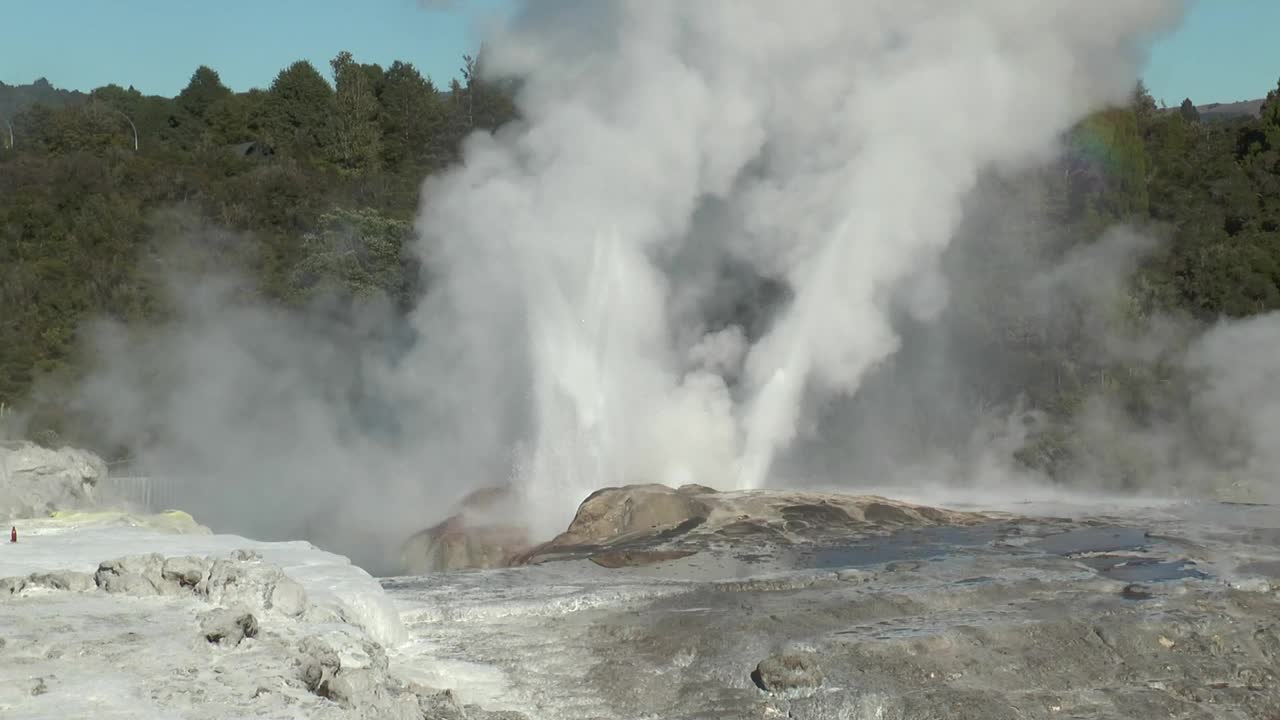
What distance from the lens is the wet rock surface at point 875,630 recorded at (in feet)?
23.9

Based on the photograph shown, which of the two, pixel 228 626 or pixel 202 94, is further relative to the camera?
pixel 202 94

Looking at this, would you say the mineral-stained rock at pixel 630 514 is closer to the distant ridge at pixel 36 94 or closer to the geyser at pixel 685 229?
the geyser at pixel 685 229

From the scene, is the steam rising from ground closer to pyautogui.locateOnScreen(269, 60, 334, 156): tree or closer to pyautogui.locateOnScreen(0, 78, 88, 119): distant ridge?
pyautogui.locateOnScreen(269, 60, 334, 156): tree

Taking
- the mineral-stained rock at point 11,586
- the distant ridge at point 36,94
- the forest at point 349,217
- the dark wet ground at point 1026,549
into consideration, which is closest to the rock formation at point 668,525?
the dark wet ground at point 1026,549

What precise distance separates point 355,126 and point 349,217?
13462 millimetres

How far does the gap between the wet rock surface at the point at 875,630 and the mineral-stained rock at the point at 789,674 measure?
0.03ft

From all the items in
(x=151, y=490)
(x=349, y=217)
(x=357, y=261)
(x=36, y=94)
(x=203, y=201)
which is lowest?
(x=151, y=490)

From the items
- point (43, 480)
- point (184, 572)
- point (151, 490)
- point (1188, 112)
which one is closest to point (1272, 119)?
point (1188, 112)

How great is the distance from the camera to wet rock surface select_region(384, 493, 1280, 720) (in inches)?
286

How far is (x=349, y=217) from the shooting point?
98.4 ft

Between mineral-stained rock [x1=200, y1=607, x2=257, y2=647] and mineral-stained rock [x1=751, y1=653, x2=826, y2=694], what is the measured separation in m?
2.56

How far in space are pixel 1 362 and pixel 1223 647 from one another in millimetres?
23922

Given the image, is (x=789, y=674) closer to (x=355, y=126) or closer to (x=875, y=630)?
(x=875, y=630)

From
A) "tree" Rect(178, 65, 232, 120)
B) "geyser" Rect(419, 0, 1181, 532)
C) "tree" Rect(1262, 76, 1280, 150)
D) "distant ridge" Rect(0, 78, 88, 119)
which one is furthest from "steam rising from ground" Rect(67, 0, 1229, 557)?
"distant ridge" Rect(0, 78, 88, 119)
